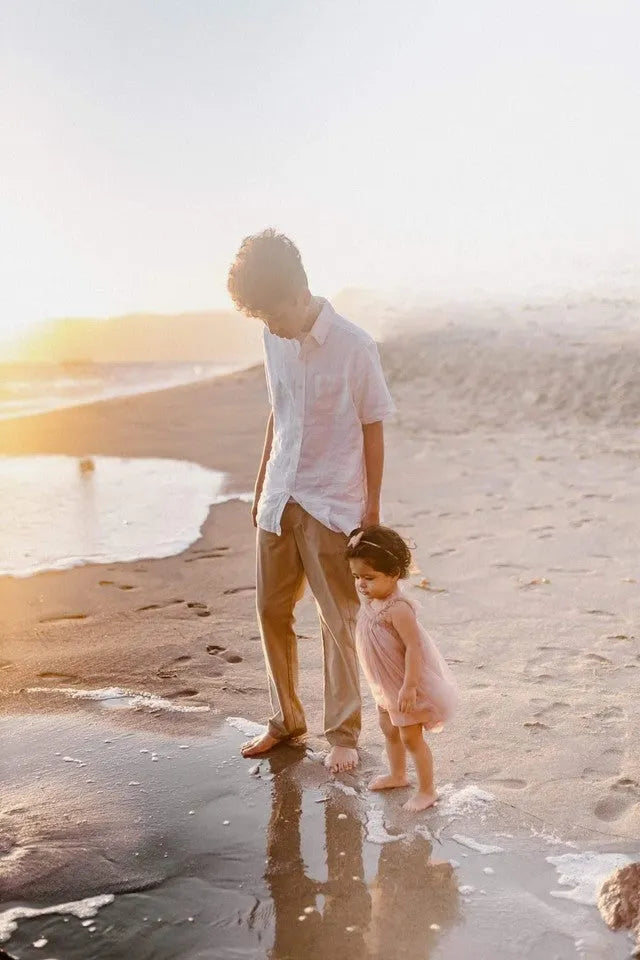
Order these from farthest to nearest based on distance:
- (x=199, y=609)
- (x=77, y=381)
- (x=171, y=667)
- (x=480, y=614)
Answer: (x=77, y=381)
(x=199, y=609)
(x=480, y=614)
(x=171, y=667)

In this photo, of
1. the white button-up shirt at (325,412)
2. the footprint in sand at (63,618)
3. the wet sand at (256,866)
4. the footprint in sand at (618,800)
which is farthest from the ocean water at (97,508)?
the footprint in sand at (618,800)

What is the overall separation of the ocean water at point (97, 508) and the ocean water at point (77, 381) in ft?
28.0

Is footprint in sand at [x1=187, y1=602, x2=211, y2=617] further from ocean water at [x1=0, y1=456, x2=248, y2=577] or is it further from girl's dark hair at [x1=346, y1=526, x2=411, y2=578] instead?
girl's dark hair at [x1=346, y1=526, x2=411, y2=578]

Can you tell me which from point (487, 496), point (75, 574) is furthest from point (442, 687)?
point (487, 496)

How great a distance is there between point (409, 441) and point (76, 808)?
9.50 m

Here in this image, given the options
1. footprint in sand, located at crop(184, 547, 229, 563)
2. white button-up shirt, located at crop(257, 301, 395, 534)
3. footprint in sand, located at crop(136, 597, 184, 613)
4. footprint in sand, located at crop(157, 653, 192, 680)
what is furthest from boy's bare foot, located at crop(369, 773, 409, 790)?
footprint in sand, located at crop(184, 547, 229, 563)

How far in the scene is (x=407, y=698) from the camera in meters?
3.32

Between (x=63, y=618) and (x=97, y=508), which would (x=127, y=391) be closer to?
(x=97, y=508)

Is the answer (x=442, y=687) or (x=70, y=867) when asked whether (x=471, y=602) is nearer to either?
(x=442, y=687)

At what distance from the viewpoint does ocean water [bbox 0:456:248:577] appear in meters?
7.51

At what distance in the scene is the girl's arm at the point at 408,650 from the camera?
131 inches

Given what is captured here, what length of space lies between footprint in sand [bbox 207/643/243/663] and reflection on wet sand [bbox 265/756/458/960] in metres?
1.64

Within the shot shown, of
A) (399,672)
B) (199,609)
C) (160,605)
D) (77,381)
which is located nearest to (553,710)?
(399,672)

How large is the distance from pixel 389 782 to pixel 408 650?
1.92 feet
